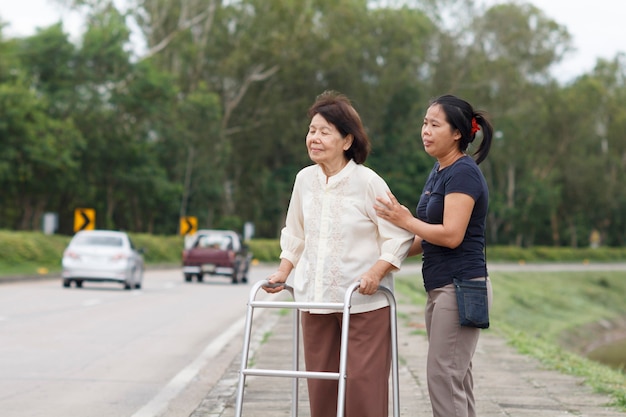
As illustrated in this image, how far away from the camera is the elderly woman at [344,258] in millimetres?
5305

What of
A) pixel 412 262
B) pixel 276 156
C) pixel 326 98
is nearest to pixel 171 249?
pixel 276 156

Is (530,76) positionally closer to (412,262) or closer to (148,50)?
(412,262)

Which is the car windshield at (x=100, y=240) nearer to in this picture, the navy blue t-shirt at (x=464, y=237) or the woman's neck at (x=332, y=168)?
the woman's neck at (x=332, y=168)

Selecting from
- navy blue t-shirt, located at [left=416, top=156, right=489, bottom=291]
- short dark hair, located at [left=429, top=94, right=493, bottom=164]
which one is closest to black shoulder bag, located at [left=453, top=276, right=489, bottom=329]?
navy blue t-shirt, located at [left=416, top=156, right=489, bottom=291]

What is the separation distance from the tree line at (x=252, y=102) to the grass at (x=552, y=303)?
49.9 feet

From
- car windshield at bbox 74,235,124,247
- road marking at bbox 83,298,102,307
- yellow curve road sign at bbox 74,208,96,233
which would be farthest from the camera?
yellow curve road sign at bbox 74,208,96,233

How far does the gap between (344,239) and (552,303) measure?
44.4m

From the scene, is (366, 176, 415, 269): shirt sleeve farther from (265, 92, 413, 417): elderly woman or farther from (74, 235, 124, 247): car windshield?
(74, 235, 124, 247): car windshield

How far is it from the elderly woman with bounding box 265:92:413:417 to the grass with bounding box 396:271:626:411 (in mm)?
7145

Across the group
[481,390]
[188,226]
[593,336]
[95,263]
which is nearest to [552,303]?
[593,336]

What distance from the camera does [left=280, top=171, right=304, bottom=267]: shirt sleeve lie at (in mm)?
5641

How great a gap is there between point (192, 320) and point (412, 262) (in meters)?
60.0

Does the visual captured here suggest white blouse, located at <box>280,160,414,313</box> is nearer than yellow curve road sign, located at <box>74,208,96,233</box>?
Yes

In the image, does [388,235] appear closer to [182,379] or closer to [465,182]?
[465,182]
